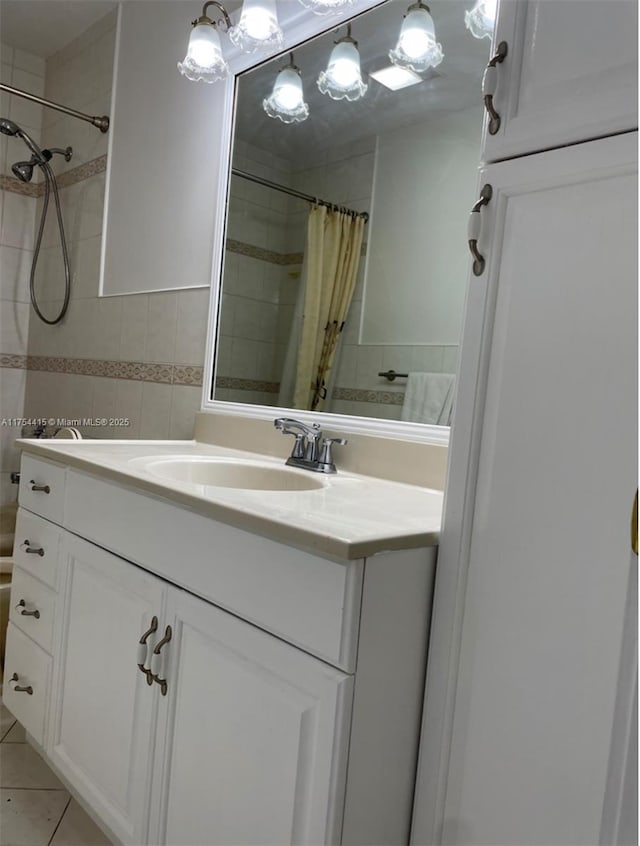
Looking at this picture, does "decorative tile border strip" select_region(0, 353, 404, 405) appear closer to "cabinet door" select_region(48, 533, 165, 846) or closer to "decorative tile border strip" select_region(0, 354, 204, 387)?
"decorative tile border strip" select_region(0, 354, 204, 387)

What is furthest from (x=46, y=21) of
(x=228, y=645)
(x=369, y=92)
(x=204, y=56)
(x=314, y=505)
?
(x=228, y=645)

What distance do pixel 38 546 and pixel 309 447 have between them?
0.73 m

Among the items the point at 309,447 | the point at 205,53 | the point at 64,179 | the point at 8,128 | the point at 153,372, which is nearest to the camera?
the point at 309,447

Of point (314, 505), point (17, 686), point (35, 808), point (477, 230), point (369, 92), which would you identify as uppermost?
point (369, 92)

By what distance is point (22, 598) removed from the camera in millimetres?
1683

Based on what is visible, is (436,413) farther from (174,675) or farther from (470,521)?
(174,675)

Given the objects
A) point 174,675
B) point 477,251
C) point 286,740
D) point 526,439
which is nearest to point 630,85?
point 477,251

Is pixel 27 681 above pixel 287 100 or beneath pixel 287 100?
beneath

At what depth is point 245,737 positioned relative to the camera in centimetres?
100

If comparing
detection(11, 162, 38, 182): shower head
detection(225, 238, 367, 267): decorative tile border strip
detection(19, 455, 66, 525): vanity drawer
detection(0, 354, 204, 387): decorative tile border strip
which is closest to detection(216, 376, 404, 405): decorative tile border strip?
detection(0, 354, 204, 387): decorative tile border strip

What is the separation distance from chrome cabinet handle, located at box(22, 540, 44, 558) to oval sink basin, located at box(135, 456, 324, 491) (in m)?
0.38

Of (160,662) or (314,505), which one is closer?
(314,505)

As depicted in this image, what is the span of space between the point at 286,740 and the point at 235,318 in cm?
128

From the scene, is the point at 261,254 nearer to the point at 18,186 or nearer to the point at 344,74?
the point at 344,74
